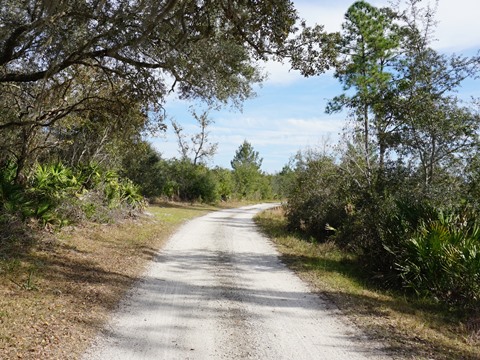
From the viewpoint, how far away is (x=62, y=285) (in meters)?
8.08

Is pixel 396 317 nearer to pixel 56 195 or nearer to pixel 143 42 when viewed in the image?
pixel 143 42

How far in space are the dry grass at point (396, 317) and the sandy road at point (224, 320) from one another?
384mm

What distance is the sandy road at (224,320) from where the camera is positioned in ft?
17.7

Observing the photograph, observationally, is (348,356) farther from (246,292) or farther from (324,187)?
(324,187)

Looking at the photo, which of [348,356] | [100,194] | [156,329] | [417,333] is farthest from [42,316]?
[100,194]

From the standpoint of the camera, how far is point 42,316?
6246 millimetres

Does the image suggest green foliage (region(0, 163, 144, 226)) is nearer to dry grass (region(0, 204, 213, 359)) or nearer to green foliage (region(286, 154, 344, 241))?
dry grass (region(0, 204, 213, 359))

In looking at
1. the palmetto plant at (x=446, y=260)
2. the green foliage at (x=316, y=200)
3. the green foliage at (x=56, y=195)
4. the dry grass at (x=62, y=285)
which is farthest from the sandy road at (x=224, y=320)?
the green foliage at (x=316, y=200)

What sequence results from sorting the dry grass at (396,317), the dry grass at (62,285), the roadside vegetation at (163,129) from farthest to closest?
the roadside vegetation at (163,129), the dry grass at (396,317), the dry grass at (62,285)

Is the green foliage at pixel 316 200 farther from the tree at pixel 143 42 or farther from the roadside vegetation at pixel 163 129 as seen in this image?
the tree at pixel 143 42

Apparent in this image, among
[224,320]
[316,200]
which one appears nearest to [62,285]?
[224,320]

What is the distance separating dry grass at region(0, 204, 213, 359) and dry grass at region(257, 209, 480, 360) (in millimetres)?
4086

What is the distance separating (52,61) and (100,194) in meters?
7.83

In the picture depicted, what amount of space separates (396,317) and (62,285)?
20.0 feet
